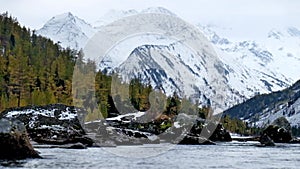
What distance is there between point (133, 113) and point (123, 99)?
533 inches

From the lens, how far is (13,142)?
5534cm

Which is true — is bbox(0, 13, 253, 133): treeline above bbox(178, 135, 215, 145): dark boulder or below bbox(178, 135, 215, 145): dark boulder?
above

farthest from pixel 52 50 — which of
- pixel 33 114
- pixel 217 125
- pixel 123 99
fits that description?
pixel 33 114

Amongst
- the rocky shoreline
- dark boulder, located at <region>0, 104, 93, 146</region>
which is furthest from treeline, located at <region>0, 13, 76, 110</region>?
dark boulder, located at <region>0, 104, 93, 146</region>

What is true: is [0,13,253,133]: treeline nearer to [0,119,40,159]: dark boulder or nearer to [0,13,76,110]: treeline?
[0,13,76,110]: treeline

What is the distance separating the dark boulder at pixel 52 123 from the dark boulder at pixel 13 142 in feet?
97.9

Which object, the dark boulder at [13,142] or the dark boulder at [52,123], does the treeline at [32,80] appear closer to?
the dark boulder at [52,123]

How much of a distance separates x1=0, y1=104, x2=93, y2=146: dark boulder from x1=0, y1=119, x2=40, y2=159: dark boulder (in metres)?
29.9

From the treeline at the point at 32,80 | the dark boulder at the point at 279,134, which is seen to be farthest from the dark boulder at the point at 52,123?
the dark boulder at the point at 279,134

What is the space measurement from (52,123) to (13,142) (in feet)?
139

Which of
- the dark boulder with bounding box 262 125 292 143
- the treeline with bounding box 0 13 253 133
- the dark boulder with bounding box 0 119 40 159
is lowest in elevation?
the dark boulder with bounding box 0 119 40 159

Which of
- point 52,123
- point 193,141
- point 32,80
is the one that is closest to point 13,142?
point 52,123

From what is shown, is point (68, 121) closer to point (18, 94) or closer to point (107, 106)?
point (18, 94)

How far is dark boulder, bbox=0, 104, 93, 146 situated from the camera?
9006cm
